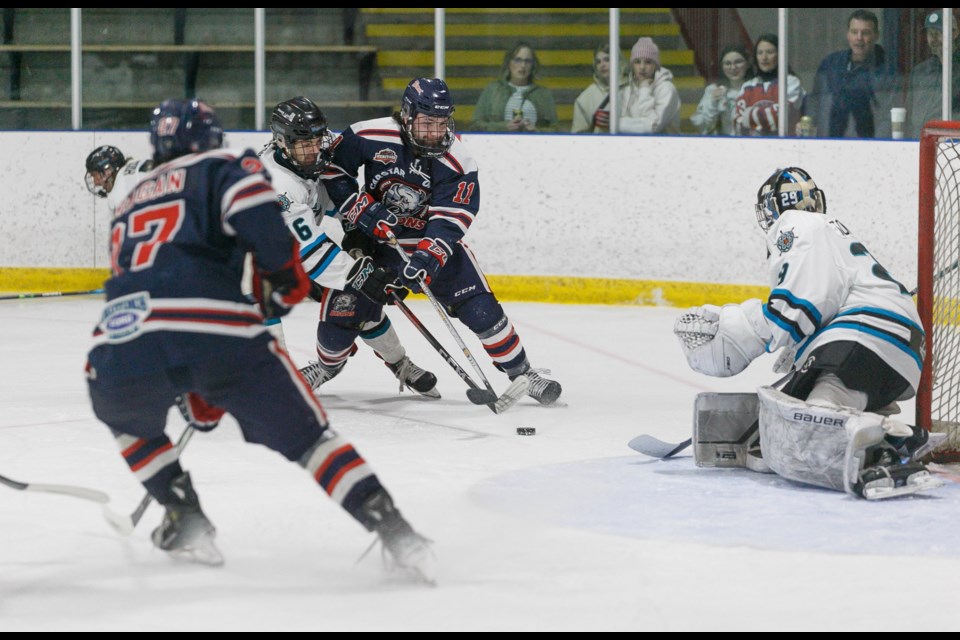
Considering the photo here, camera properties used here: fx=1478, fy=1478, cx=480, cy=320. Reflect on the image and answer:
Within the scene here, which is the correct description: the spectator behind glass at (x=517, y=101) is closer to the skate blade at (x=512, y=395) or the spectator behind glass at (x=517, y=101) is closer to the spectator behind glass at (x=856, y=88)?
the spectator behind glass at (x=856, y=88)

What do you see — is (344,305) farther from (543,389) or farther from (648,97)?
(648,97)

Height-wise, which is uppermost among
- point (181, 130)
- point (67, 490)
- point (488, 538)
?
point (181, 130)

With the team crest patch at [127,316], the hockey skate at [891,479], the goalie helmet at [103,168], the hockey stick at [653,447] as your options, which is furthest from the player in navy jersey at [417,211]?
the team crest patch at [127,316]

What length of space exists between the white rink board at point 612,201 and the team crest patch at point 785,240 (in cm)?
296

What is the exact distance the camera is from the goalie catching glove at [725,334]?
367 centimetres

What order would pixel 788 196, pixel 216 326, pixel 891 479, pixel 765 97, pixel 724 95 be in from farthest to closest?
pixel 724 95 → pixel 765 97 → pixel 788 196 → pixel 891 479 → pixel 216 326

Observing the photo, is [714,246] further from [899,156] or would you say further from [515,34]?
[515,34]

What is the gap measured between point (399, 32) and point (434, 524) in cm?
483

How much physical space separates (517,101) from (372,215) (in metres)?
2.88

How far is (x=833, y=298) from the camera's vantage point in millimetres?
3500

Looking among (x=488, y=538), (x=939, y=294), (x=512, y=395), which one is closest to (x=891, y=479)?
(x=939, y=294)

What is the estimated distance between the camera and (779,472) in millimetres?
3473

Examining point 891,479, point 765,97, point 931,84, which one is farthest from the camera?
point 765,97

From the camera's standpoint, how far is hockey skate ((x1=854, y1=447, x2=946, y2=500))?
330 cm
